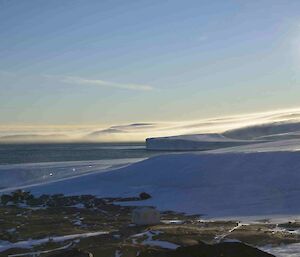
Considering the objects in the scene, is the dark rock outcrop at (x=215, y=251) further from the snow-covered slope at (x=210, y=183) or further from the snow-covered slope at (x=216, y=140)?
the snow-covered slope at (x=216, y=140)

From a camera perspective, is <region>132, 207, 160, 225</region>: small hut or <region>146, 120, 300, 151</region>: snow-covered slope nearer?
<region>132, 207, 160, 225</region>: small hut

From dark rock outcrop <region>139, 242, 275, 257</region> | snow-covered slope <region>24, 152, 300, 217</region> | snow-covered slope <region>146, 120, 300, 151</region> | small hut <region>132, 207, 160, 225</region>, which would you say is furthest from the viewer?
snow-covered slope <region>146, 120, 300, 151</region>

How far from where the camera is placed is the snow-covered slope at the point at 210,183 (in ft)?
110

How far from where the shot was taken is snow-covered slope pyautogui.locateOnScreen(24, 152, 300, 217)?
3350 centimetres

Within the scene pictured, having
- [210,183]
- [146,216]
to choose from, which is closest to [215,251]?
[146,216]

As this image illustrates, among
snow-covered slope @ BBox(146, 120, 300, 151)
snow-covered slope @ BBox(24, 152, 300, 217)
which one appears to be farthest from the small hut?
snow-covered slope @ BBox(146, 120, 300, 151)

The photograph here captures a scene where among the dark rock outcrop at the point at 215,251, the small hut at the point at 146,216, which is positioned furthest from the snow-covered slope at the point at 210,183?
the dark rock outcrop at the point at 215,251

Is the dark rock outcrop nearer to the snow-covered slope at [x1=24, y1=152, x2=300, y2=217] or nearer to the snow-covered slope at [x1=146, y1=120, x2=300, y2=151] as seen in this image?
the snow-covered slope at [x1=24, y1=152, x2=300, y2=217]

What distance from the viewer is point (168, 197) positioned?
37.4 meters

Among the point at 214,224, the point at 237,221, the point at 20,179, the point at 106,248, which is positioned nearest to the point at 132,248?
the point at 106,248

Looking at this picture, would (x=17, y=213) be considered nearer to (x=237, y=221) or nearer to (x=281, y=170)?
(x=237, y=221)

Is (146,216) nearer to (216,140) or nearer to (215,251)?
(215,251)

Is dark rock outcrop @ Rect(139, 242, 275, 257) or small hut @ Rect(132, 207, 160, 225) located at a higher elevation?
small hut @ Rect(132, 207, 160, 225)

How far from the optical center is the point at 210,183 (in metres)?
39.1
